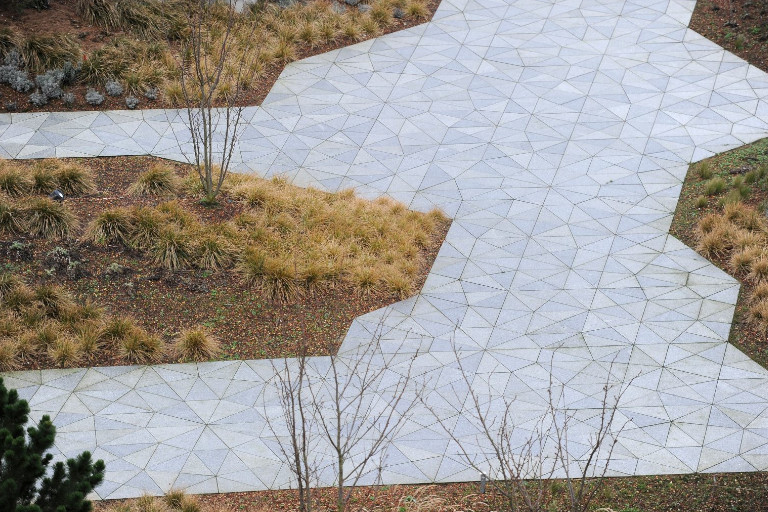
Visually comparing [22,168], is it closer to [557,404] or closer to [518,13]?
[557,404]

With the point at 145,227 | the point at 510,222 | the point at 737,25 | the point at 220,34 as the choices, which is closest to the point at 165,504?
the point at 145,227

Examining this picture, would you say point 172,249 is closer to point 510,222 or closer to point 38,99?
point 510,222

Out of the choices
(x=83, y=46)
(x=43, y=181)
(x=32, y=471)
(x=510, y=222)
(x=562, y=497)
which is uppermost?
(x=32, y=471)

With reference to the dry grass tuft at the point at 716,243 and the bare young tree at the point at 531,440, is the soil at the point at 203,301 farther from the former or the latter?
the dry grass tuft at the point at 716,243

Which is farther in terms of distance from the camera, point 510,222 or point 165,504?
point 510,222

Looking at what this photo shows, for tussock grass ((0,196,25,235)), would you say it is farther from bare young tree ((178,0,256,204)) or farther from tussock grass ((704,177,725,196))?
tussock grass ((704,177,725,196))

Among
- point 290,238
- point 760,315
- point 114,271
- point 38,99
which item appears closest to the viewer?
point 760,315
